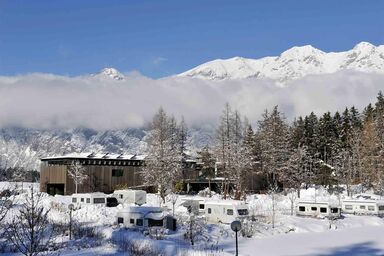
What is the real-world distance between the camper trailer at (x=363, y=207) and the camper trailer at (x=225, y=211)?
18.7 m

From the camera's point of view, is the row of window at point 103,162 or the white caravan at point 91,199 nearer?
the white caravan at point 91,199

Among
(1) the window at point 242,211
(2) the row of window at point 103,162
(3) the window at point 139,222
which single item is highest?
(2) the row of window at point 103,162

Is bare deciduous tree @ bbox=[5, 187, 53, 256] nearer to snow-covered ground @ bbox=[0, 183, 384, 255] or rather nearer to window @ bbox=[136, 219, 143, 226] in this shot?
snow-covered ground @ bbox=[0, 183, 384, 255]

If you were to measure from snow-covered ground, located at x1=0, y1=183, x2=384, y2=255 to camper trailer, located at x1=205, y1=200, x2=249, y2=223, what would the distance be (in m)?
1.54

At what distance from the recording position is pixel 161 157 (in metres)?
63.4

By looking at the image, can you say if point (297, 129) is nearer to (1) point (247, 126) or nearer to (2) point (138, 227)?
(1) point (247, 126)

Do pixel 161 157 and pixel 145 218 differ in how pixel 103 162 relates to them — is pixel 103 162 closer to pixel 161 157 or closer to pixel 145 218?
pixel 161 157

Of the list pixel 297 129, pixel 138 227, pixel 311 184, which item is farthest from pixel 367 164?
pixel 138 227

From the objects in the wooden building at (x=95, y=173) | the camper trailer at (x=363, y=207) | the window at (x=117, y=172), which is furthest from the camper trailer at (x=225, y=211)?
the window at (x=117, y=172)

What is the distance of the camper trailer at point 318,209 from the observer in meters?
51.9

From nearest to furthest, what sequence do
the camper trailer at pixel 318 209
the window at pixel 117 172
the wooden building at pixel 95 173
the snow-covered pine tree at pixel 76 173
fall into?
the camper trailer at pixel 318 209 → the snow-covered pine tree at pixel 76 173 → the wooden building at pixel 95 173 → the window at pixel 117 172

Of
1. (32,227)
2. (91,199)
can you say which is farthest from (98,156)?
(32,227)

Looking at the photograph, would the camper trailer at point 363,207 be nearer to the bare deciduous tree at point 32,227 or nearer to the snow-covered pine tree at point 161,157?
the snow-covered pine tree at point 161,157

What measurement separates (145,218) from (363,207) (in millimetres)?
29804
